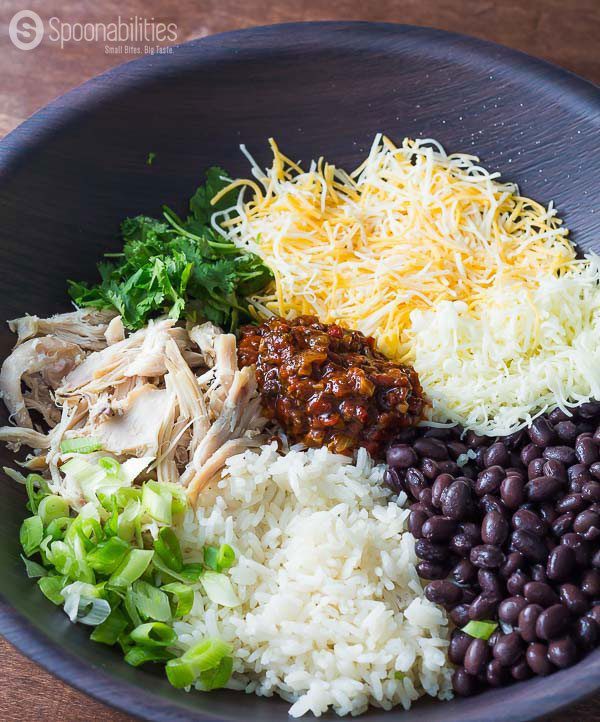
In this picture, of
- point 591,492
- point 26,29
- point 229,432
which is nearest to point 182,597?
point 229,432

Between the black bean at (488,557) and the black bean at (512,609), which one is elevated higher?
the black bean at (488,557)

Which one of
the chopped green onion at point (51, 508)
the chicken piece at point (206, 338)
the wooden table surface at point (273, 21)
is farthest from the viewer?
the wooden table surface at point (273, 21)

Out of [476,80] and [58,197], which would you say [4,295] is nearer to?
[58,197]

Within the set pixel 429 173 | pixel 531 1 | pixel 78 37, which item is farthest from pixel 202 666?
pixel 531 1

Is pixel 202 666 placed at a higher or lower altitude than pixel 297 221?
lower

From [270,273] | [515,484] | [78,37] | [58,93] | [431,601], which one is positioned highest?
[78,37]

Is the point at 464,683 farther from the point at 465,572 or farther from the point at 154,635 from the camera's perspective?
the point at 154,635

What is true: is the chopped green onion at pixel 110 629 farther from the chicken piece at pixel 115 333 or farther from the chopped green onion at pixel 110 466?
the chicken piece at pixel 115 333

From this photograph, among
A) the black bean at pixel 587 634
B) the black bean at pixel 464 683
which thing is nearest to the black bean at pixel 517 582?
the black bean at pixel 587 634
